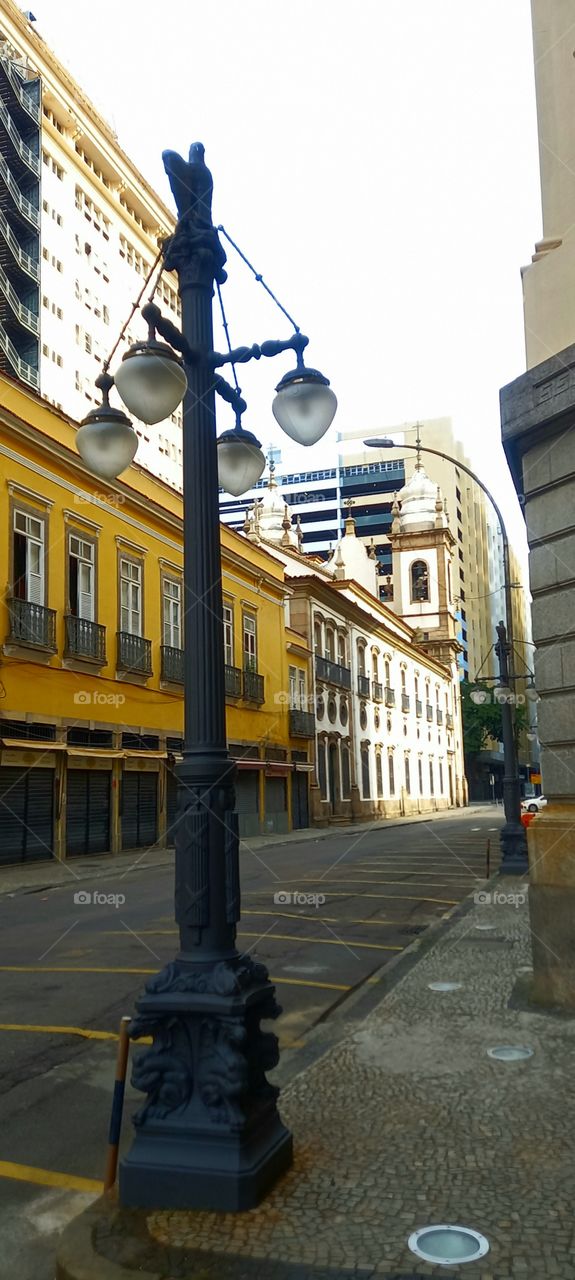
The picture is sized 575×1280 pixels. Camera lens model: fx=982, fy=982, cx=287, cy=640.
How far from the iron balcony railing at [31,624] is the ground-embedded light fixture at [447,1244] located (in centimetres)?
1994

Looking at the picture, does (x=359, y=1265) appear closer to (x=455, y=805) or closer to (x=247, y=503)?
(x=455, y=805)

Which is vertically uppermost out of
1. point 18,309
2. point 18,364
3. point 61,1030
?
point 18,309

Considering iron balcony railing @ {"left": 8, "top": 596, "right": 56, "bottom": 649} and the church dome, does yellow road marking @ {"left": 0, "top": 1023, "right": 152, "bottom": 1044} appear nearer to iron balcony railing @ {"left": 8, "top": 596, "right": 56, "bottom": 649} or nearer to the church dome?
iron balcony railing @ {"left": 8, "top": 596, "right": 56, "bottom": 649}

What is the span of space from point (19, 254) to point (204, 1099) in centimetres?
5065

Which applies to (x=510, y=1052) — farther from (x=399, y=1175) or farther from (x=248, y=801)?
(x=248, y=801)

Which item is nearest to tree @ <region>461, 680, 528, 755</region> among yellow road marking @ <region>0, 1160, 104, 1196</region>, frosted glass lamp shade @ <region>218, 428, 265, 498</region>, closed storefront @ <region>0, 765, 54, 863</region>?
closed storefront @ <region>0, 765, 54, 863</region>

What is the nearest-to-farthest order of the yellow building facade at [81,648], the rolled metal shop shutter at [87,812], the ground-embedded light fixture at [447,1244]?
the ground-embedded light fixture at [447,1244], the yellow building facade at [81,648], the rolled metal shop shutter at [87,812]

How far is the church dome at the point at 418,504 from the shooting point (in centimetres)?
7525

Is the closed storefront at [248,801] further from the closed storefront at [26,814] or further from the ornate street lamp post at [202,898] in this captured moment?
the ornate street lamp post at [202,898]

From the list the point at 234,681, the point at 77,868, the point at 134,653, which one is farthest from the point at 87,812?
the point at 234,681

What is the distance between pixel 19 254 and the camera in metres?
48.5

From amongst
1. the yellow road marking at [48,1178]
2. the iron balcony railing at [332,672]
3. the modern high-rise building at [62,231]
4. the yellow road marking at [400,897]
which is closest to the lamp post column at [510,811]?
the yellow road marking at [400,897]

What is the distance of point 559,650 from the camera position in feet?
26.4

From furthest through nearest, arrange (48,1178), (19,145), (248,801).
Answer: (19,145) → (248,801) → (48,1178)
